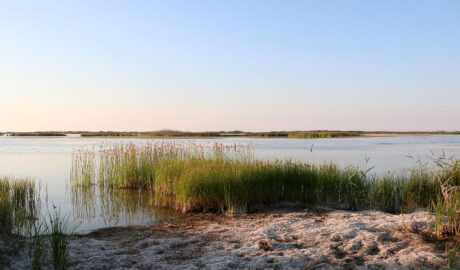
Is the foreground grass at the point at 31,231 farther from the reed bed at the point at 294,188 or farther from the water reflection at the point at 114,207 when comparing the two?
the reed bed at the point at 294,188

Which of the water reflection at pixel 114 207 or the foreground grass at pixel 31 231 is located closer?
the foreground grass at pixel 31 231

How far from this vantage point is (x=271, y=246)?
549 cm

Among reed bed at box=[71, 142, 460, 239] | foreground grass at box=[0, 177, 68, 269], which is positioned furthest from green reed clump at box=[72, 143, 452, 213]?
foreground grass at box=[0, 177, 68, 269]

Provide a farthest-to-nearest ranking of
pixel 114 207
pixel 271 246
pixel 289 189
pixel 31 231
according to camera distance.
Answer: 1. pixel 114 207
2. pixel 289 189
3. pixel 31 231
4. pixel 271 246

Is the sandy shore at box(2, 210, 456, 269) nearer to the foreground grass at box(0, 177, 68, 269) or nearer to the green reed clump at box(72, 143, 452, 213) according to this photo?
the foreground grass at box(0, 177, 68, 269)

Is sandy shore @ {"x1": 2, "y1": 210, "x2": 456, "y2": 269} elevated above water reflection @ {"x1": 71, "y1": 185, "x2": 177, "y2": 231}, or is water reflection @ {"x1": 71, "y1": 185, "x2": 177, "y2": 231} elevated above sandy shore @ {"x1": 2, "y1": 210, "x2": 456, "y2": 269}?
sandy shore @ {"x1": 2, "y1": 210, "x2": 456, "y2": 269}

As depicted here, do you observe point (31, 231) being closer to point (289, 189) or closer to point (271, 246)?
point (271, 246)

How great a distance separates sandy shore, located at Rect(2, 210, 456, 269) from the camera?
4816 millimetres

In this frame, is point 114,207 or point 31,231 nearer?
point 31,231

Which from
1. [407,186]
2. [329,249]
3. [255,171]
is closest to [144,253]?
[329,249]

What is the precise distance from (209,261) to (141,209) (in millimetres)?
5422

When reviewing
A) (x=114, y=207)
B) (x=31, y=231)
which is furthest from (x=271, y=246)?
(x=114, y=207)

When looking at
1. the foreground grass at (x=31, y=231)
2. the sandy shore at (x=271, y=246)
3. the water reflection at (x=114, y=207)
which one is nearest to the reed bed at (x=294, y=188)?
the water reflection at (x=114, y=207)

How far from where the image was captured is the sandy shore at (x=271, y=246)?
4816mm
